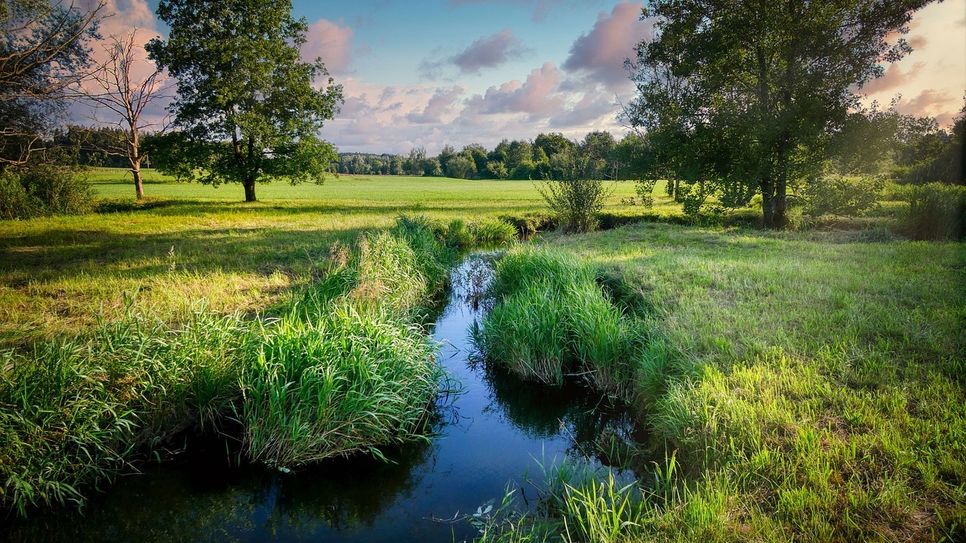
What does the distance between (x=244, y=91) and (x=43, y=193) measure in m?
9.77

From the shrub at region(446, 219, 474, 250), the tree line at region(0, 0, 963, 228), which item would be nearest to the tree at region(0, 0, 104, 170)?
the tree line at region(0, 0, 963, 228)

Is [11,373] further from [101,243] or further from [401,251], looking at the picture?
[101,243]

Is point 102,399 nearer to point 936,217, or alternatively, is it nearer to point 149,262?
point 149,262

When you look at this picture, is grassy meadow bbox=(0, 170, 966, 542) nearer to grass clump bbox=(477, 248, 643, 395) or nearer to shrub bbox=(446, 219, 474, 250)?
grass clump bbox=(477, 248, 643, 395)

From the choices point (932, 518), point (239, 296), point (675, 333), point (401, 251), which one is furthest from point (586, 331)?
point (239, 296)

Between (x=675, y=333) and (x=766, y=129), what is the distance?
11549mm

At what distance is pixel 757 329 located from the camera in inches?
253

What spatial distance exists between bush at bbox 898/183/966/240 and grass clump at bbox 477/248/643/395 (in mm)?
10928

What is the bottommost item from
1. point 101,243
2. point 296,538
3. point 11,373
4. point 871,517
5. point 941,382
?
point 296,538

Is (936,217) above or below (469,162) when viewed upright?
below

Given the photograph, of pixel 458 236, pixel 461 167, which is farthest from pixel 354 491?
pixel 461 167

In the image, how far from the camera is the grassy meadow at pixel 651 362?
353cm

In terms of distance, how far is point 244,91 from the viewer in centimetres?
2477

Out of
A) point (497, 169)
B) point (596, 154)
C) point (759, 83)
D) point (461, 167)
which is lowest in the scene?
point (596, 154)
